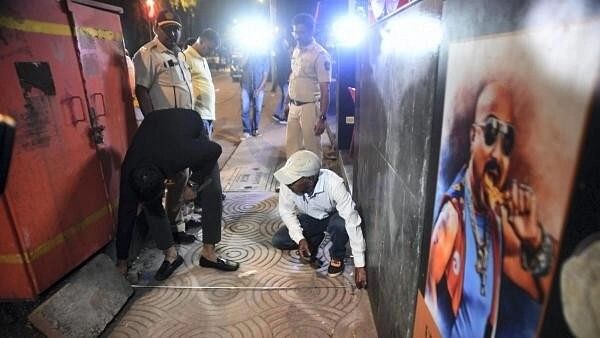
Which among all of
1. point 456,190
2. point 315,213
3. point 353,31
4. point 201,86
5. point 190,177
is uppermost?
point 353,31

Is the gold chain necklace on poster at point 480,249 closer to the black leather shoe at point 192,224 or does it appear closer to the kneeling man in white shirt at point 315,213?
the kneeling man in white shirt at point 315,213

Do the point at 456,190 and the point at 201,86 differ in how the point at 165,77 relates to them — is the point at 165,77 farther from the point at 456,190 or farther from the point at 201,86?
the point at 456,190

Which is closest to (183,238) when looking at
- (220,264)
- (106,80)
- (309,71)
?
(220,264)

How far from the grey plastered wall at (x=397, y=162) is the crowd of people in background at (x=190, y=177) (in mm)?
448

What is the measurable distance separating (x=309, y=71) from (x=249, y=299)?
3235mm

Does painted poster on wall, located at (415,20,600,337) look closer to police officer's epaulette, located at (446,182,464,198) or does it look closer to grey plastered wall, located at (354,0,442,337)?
police officer's epaulette, located at (446,182,464,198)

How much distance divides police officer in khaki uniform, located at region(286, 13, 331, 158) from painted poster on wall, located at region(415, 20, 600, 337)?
3.80 meters

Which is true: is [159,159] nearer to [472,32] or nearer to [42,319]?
[42,319]

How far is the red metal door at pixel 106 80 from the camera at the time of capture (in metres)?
3.11

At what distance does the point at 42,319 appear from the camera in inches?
97.1

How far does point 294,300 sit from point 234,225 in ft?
5.20

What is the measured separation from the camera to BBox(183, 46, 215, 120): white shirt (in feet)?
15.7

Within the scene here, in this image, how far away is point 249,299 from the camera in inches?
119

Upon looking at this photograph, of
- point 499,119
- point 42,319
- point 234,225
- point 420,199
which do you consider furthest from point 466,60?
point 234,225
